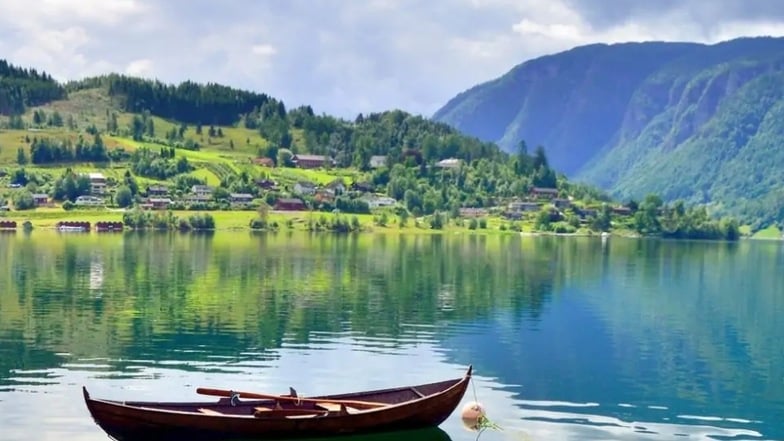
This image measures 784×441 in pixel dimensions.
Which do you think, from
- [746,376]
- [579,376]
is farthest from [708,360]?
[579,376]

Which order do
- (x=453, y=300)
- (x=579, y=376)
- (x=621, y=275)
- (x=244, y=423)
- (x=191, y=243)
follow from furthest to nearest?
(x=191, y=243) → (x=621, y=275) → (x=453, y=300) → (x=579, y=376) → (x=244, y=423)

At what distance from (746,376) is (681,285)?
66.6 meters

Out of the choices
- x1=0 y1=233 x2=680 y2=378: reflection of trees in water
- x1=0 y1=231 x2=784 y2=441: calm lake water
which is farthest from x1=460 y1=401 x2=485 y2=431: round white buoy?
x1=0 y1=233 x2=680 y2=378: reflection of trees in water

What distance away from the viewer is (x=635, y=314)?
9169cm

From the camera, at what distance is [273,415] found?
40625mm

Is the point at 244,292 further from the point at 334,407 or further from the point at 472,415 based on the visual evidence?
the point at 334,407

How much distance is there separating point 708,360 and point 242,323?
3354cm

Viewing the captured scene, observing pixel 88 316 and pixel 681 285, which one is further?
pixel 681 285

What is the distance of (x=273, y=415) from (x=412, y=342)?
29.7 m

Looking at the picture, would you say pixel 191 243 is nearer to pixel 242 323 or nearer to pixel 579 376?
pixel 242 323

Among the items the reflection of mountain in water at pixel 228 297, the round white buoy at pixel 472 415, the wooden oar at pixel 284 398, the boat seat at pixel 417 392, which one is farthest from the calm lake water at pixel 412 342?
the wooden oar at pixel 284 398

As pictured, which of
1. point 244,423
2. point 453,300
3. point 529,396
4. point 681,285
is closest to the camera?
point 244,423

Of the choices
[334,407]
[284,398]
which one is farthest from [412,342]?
[284,398]

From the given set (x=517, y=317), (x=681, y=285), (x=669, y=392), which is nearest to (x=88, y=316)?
(x=517, y=317)
